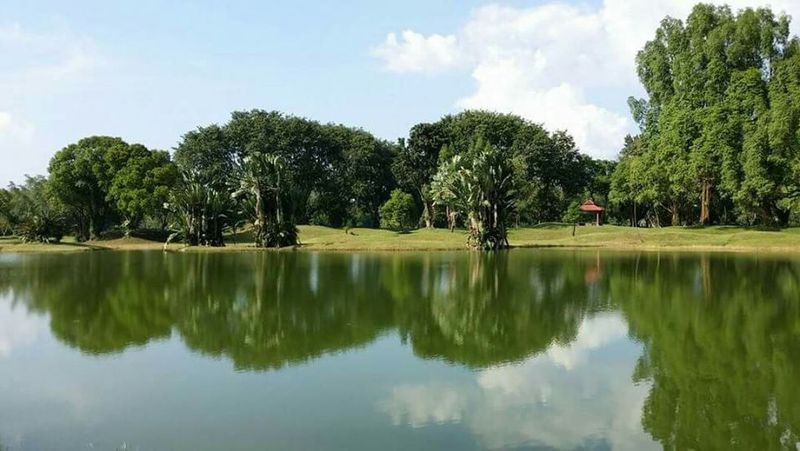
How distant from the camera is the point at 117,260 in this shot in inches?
1770

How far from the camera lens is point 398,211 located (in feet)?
258

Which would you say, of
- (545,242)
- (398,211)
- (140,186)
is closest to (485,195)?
(545,242)

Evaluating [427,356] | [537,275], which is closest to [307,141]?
[537,275]

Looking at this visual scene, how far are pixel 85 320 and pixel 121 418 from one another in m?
10.5

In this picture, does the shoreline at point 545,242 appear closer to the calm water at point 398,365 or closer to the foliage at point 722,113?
the foliage at point 722,113

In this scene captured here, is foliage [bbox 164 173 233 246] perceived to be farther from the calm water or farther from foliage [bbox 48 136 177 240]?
the calm water

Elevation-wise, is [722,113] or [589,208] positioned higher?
[722,113]

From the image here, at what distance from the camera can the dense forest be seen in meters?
58.0

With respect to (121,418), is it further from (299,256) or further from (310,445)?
(299,256)

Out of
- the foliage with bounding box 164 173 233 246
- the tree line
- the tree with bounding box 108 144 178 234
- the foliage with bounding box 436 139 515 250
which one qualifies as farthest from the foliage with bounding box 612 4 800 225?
the tree with bounding box 108 144 178 234

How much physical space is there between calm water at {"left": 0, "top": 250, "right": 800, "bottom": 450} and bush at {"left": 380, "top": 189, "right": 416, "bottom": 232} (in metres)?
48.9

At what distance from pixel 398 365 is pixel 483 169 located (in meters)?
42.7

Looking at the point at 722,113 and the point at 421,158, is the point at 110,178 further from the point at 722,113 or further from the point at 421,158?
the point at 722,113

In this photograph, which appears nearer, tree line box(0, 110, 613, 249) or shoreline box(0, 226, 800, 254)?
shoreline box(0, 226, 800, 254)
